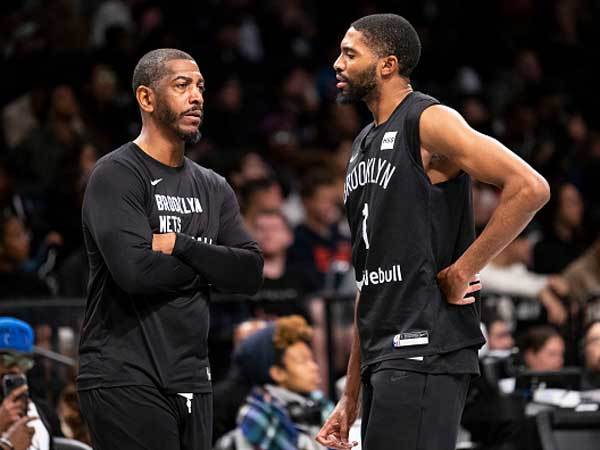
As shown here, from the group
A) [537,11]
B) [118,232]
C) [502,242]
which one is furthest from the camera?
[537,11]

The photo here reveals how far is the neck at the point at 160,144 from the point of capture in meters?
4.62

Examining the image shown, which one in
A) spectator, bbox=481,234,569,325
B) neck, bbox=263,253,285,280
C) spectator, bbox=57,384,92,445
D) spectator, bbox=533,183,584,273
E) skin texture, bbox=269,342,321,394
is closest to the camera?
spectator, bbox=57,384,92,445

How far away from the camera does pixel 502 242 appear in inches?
161

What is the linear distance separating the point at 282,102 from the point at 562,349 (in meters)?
5.06

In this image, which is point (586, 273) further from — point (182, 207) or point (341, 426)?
point (182, 207)

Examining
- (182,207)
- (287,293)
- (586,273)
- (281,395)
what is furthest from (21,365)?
(586,273)

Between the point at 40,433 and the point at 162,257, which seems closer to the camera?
the point at 162,257

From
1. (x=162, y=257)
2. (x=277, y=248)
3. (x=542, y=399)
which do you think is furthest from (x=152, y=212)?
(x=277, y=248)

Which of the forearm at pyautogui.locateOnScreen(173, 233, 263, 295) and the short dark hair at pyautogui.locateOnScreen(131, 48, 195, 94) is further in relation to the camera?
the short dark hair at pyautogui.locateOnScreen(131, 48, 195, 94)

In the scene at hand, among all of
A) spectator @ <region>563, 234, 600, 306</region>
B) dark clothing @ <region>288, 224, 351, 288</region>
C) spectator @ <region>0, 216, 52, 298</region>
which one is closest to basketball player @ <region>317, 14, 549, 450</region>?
spectator @ <region>0, 216, 52, 298</region>

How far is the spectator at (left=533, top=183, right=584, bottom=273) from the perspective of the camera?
413 inches

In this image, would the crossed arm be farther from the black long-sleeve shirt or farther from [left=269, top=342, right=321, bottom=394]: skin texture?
[left=269, top=342, right=321, bottom=394]: skin texture

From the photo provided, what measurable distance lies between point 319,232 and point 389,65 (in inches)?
232

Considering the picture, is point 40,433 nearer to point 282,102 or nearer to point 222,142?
point 222,142
